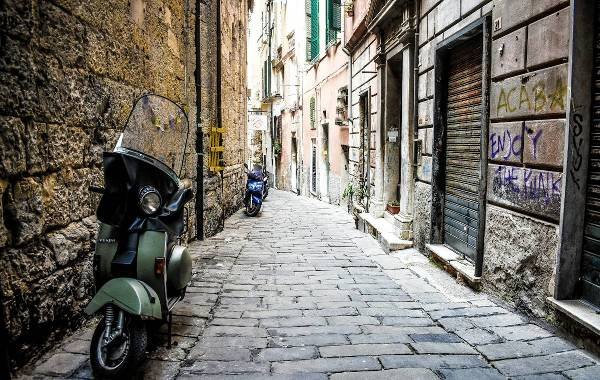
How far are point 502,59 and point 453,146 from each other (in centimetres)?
174

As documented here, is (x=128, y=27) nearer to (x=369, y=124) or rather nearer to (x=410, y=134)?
(x=410, y=134)

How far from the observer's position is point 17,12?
305 cm

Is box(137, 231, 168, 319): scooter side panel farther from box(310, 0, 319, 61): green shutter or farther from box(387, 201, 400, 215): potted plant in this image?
box(310, 0, 319, 61): green shutter

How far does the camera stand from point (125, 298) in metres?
2.96

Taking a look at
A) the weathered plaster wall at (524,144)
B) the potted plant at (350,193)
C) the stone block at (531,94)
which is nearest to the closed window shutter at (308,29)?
the potted plant at (350,193)

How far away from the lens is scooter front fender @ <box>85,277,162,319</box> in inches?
116

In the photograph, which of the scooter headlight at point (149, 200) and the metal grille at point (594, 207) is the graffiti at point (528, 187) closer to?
the metal grille at point (594, 207)

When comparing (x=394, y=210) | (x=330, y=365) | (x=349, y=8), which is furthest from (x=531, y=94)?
(x=349, y=8)

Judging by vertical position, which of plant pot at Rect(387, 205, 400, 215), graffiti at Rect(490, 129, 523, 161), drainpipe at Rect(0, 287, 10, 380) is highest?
graffiti at Rect(490, 129, 523, 161)

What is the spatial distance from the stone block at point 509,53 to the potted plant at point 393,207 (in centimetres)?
433

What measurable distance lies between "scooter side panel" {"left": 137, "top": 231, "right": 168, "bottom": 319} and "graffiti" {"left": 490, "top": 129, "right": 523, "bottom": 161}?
3.01 metres

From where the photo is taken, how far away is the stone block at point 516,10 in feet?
12.9

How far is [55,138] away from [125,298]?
52.3 inches

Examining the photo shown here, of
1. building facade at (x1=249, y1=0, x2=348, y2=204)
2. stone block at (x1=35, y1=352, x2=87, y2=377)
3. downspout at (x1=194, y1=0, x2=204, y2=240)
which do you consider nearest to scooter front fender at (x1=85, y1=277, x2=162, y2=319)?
stone block at (x1=35, y1=352, x2=87, y2=377)
